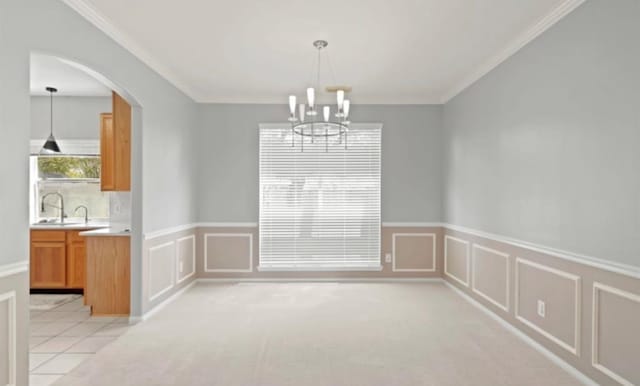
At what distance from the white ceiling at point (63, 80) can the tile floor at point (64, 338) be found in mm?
2766

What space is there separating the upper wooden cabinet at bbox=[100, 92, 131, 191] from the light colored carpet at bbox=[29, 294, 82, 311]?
1739mm

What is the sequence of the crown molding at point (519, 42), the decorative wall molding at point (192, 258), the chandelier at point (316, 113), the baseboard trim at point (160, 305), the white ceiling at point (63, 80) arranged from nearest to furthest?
the crown molding at point (519, 42)
the chandelier at point (316, 113)
the baseboard trim at point (160, 305)
the white ceiling at point (63, 80)
the decorative wall molding at point (192, 258)

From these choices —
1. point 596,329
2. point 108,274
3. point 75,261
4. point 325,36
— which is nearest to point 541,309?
point 596,329

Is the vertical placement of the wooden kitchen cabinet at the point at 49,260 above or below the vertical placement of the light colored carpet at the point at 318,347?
above

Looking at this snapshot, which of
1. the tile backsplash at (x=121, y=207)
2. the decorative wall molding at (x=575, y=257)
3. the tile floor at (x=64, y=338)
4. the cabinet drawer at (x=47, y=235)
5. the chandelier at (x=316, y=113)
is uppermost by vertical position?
the chandelier at (x=316, y=113)

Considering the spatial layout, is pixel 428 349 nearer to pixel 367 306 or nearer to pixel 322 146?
pixel 367 306

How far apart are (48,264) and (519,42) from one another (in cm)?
631

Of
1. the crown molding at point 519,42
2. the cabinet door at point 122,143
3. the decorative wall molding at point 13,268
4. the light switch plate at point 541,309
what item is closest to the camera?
the decorative wall molding at point 13,268

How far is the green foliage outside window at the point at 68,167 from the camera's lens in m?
6.05

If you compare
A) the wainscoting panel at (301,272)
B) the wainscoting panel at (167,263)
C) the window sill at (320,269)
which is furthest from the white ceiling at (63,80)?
the window sill at (320,269)

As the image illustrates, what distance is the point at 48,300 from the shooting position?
197 inches

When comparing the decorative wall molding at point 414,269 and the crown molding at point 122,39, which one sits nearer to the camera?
the crown molding at point 122,39

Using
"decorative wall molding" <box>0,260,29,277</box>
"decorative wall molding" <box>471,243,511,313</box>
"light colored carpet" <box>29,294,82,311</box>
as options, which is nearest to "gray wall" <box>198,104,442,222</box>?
"decorative wall molding" <box>471,243,511,313</box>

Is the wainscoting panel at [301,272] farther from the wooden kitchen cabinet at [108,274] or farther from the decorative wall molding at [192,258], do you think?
the wooden kitchen cabinet at [108,274]
